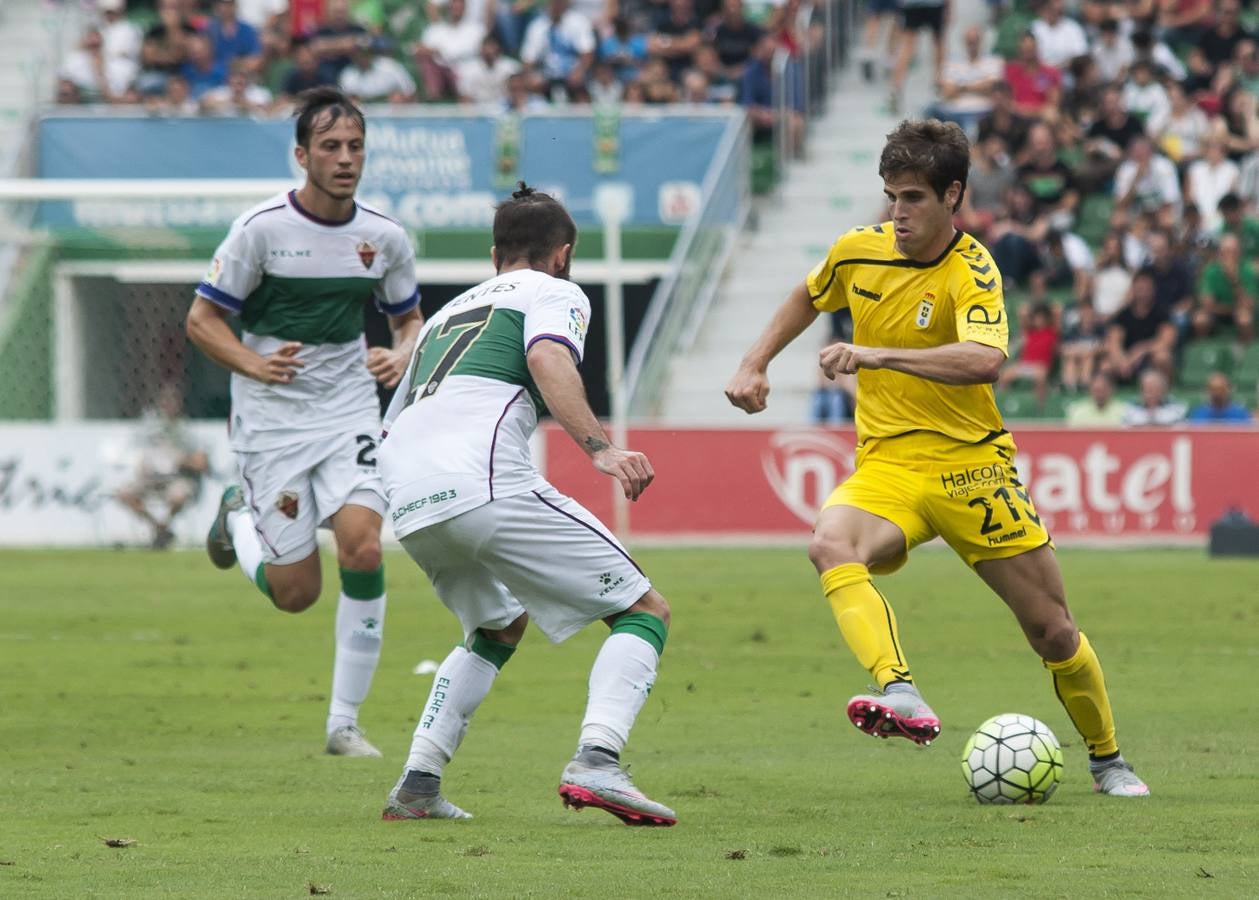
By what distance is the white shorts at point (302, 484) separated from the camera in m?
9.14

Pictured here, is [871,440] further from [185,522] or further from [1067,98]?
[1067,98]

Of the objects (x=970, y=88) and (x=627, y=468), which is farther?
(x=970, y=88)

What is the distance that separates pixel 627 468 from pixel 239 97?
2271 centimetres

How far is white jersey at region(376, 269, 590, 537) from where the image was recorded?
21.7 feet

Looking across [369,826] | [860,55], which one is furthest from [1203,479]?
[369,826]

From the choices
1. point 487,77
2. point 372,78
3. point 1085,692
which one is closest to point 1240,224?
point 487,77

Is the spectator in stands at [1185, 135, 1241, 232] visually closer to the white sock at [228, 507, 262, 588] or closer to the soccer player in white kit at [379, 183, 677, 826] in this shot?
the white sock at [228, 507, 262, 588]

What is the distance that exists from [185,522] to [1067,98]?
39.7 ft

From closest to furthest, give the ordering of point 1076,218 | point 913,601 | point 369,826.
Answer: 1. point 369,826
2. point 913,601
3. point 1076,218

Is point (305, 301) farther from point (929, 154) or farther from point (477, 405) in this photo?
point (929, 154)

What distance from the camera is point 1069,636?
7.46 metres

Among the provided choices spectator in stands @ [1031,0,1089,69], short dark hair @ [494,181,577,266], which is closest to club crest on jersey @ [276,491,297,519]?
short dark hair @ [494,181,577,266]

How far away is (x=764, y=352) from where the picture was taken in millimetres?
7637

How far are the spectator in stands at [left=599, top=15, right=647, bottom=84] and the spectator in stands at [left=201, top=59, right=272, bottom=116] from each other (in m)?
4.60
